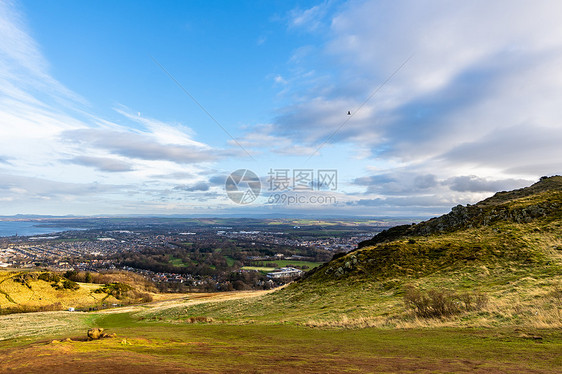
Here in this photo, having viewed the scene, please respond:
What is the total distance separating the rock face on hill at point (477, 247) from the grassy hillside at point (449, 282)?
0.09 metres

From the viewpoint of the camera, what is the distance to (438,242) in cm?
3709

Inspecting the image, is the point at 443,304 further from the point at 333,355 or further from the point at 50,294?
the point at 50,294

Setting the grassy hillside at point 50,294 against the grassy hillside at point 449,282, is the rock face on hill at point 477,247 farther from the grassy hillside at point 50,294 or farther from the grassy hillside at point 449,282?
the grassy hillside at point 50,294

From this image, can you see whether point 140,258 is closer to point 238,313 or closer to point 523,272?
point 238,313

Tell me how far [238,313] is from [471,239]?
1213 inches

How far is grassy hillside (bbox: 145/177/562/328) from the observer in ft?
Answer: 57.5

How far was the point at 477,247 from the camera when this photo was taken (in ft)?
107

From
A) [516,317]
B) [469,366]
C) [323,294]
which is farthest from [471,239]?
[469,366]

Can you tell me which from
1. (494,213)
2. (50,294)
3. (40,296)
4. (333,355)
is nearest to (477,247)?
(494,213)

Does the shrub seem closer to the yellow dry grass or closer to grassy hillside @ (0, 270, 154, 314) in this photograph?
grassy hillside @ (0, 270, 154, 314)

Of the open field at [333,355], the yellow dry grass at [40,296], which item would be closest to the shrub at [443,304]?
the open field at [333,355]

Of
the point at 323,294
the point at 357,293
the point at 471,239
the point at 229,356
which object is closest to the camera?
the point at 229,356

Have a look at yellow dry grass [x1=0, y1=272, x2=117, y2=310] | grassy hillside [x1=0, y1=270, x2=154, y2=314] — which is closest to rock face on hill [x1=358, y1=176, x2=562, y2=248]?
grassy hillside [x1=0, y1=270, x2=154, y2=314]

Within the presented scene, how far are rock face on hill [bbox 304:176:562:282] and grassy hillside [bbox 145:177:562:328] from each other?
0.30 feet
